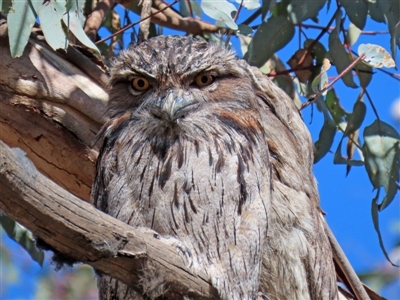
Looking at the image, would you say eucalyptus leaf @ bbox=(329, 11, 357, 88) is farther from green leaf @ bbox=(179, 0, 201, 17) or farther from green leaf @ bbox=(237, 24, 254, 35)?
green leaf @ bbox=(179, 0, 201, 17)

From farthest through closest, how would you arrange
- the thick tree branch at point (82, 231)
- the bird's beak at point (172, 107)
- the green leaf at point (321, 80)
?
1. the green leaf at point (321, 80)
2. the bird's beak at point (172, 107)
3. the thick tree branch at point (82, 231)

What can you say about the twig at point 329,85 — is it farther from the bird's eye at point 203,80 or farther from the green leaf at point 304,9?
the bird's eye at point 203,80

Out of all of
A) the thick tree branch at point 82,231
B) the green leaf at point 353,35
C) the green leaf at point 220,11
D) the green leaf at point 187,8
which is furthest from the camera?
the green leaf at point 187,8

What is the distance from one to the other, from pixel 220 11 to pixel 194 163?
91cm

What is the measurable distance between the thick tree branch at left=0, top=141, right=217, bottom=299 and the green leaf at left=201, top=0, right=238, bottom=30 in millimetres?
1263

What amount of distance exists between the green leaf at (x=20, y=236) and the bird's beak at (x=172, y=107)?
5.51ft

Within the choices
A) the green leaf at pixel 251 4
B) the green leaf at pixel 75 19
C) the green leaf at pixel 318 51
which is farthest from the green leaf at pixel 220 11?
the green leaf at pixel 318 51

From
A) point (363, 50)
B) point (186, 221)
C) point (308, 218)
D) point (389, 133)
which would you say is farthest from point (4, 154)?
point (389, 133)

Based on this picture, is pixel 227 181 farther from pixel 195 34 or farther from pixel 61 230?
pixel 195 34

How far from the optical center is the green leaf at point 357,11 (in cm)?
364

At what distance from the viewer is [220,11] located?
337 cm

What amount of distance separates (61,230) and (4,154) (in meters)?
0.30

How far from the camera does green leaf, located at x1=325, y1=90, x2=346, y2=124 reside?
406 cm

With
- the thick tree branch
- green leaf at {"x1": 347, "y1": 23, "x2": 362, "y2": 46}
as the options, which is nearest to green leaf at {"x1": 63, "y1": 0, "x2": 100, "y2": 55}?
the thick tree branch
